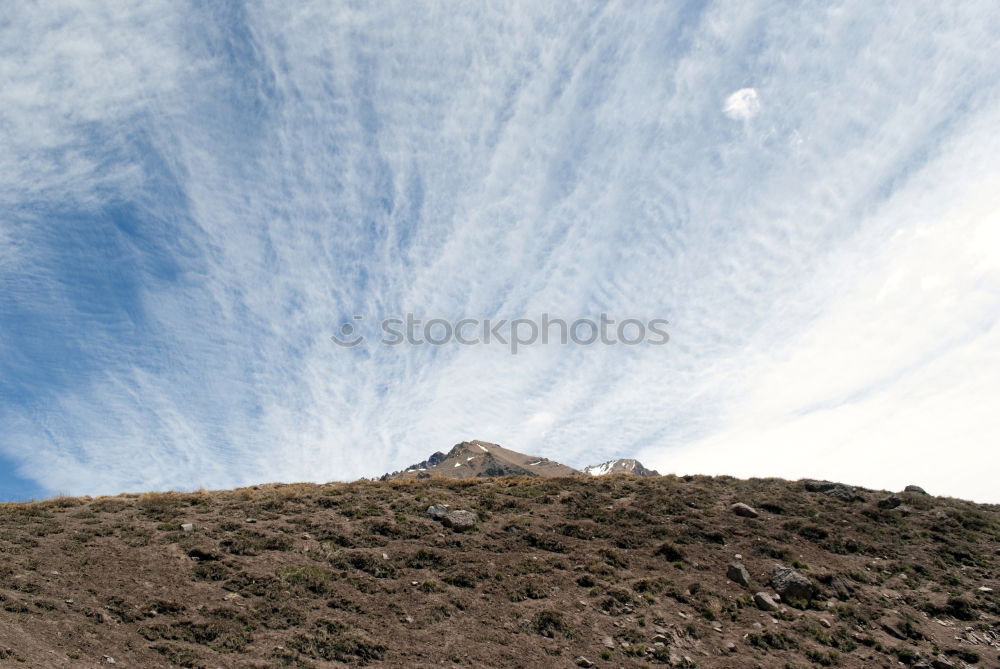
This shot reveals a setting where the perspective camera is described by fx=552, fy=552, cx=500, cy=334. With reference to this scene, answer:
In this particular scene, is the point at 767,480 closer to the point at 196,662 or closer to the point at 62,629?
the point at 196,662

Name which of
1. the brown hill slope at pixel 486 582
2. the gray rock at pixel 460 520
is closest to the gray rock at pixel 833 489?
the brown hill slope at pixel 486 582

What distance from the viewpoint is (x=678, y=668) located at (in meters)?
16.9

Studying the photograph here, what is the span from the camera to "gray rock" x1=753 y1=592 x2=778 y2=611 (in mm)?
20266

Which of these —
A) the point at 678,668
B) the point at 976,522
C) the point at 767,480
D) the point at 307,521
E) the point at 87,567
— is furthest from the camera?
the point at 767,480

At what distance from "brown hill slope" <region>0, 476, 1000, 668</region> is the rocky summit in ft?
0.29

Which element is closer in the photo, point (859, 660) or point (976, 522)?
point (859, 660)

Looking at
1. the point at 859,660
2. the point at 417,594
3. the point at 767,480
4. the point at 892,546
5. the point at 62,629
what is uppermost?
the point at 767,480

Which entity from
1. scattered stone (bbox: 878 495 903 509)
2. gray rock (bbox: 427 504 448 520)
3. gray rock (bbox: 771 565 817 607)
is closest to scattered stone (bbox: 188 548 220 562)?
gray rock (bbox: 427 504 448 520)

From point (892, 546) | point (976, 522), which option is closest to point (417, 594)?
point (892, 546)

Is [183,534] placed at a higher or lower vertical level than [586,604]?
higher

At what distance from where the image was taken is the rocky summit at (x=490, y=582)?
53.3 feet

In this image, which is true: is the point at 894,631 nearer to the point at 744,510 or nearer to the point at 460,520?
the point at 744,510

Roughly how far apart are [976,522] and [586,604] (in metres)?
24.6

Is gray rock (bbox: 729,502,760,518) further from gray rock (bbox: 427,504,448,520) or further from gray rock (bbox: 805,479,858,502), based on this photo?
gray rock (bbox: 427,504,448,520)
